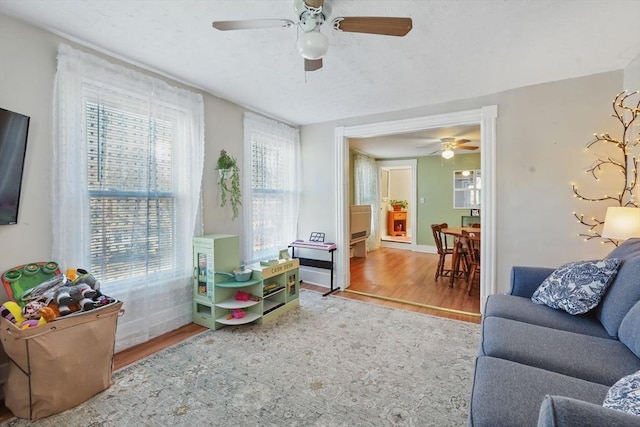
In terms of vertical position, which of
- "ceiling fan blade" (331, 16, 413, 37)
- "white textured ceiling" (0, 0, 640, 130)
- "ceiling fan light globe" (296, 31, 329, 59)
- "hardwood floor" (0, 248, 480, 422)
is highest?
"white textured ceiling" (0, 0, 640, 130)

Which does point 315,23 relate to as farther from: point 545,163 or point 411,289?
point 411,289

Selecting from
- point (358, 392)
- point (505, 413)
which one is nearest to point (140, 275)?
point (358, 392)

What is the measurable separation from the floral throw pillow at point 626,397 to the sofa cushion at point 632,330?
2.31 feet

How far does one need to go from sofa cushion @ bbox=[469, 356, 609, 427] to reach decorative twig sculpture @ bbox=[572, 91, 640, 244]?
7.54 feet

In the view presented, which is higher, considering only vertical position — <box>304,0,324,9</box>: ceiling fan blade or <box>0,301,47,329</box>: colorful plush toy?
<box>304,0,324,9</box>: ceiling fan blade

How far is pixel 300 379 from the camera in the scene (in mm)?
1992

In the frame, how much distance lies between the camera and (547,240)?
2953mm

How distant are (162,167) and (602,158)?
4.08 m

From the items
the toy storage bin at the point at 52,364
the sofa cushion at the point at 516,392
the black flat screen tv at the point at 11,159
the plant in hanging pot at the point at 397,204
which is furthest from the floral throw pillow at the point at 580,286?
the plant in hanging pot at the point at 397,204

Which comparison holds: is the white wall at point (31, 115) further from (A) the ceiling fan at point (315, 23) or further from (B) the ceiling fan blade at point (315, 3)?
(B) the ceiling fan blade at point (315, 3)

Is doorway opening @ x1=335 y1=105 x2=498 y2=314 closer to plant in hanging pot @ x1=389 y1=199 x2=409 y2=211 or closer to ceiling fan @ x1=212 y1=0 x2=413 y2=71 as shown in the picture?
ceiling fan @ x1=212 y1=0 x2=413 y2=71

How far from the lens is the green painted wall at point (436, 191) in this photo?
6645mm

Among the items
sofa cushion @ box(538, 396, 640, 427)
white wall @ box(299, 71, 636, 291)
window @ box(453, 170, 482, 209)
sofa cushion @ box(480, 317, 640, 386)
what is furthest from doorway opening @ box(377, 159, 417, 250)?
sofa cushion @ box(538, 396, 640, 427)

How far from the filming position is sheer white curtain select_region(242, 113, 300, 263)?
11.9 feet
